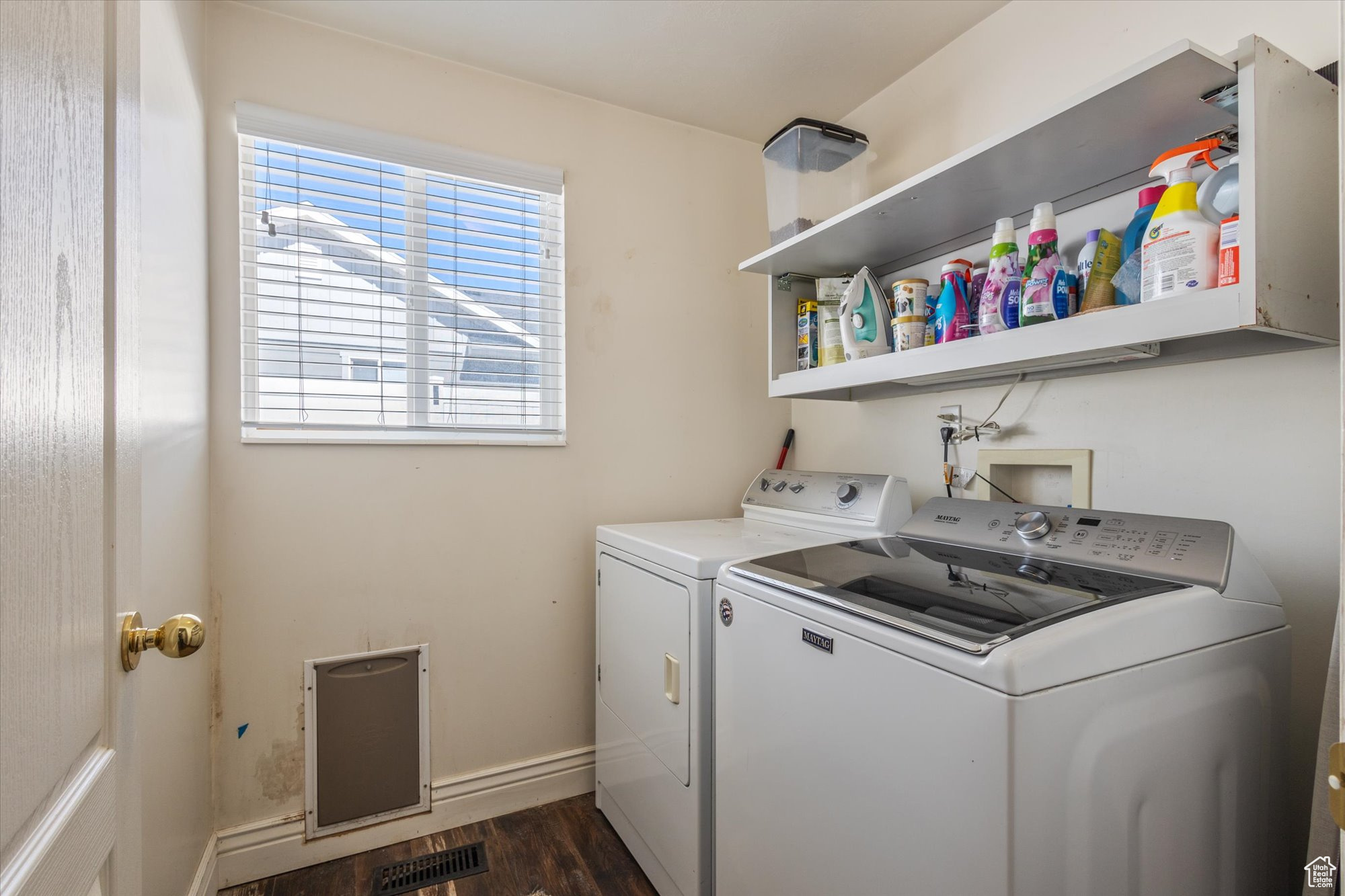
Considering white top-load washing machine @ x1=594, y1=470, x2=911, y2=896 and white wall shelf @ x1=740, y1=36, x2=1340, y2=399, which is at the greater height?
white wall shelf @ x1=740, y1=36, x2=1340, y2=399

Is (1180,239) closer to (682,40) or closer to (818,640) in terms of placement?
(818,640)

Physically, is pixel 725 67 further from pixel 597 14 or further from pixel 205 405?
pixel 205 405

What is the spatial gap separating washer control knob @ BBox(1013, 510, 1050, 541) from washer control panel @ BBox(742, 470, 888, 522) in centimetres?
38

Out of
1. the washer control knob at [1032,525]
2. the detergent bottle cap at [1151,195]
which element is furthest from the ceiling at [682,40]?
the washer control knob at [1032,525]

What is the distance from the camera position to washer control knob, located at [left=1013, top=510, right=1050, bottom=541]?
50.1 inches

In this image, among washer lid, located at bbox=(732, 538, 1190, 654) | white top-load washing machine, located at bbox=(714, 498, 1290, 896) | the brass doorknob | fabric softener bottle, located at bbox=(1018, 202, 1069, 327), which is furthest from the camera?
fabric softener bottle, located at bbox=(1018, 202, 1069, 327)

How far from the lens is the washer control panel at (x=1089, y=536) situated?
3.38 feet

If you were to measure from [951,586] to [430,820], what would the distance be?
1.69 m

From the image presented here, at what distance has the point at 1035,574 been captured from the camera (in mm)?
1109

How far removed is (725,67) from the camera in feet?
6.41

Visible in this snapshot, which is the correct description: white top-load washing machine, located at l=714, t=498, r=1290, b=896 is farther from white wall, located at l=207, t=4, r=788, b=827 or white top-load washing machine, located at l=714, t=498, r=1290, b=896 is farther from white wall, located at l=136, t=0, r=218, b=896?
white wall, located at l=136, t=0, r=218, b=896

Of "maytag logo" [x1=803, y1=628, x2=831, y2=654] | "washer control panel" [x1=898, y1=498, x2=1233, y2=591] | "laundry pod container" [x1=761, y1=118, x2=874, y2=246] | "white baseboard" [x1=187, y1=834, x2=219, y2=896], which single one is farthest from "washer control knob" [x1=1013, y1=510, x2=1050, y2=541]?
"white baseboard" [x1=187, y1=834, x2=219, y2=896]

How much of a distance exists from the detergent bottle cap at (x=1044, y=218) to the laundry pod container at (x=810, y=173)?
700 mm

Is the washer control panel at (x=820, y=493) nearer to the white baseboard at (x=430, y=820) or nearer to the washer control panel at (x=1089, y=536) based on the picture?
the washer control panel at (x=1089, y=536)
